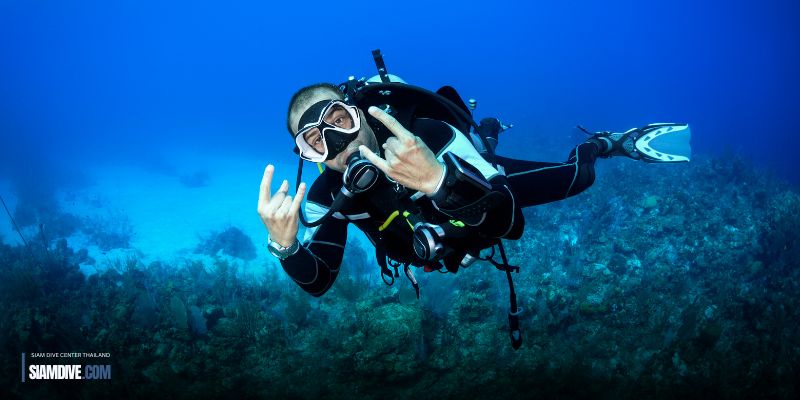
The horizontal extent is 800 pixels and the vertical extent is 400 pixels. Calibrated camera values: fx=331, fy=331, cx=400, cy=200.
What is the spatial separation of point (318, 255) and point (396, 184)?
4.12 feet

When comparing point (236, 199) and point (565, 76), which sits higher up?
point (565, 76)

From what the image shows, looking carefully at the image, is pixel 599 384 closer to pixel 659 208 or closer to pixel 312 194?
pixel 312 194

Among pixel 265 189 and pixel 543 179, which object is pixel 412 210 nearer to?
pixel 265 189

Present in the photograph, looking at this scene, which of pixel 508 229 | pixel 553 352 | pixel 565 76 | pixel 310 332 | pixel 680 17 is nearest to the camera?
pixel 508 229

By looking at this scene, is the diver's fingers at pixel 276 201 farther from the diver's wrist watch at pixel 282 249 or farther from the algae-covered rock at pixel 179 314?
the algae-covered rock at pixel 179 314

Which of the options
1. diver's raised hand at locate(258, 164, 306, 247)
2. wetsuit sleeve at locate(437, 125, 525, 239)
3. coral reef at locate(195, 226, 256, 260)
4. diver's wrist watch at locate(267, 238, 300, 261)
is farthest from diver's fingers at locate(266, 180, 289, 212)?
coral reef at locate(195, 226, 256, 260)

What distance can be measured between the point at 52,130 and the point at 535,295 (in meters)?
102

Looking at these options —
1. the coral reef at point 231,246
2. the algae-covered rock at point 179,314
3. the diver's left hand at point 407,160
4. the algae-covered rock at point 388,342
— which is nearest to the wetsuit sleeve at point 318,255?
the diver's left hand at point 407,160

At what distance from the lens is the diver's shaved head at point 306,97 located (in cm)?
280

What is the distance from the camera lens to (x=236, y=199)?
24.2 meters

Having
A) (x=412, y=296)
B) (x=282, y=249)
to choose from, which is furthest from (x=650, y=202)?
(x=282, y=249)

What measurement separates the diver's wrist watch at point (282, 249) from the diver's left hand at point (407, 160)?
127 cm

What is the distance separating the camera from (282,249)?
8.52 feet

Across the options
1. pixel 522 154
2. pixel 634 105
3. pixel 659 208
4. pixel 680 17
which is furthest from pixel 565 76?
pixel 659 208
